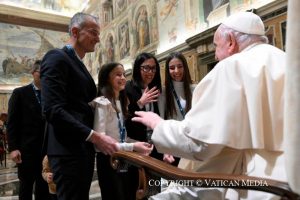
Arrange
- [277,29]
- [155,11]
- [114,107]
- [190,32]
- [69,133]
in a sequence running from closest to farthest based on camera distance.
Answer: [69,133] → [114,107] → [277,29] → [190,32] → [155,11]

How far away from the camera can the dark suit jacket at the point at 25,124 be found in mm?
3955

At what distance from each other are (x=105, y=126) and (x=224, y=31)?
1285 mm

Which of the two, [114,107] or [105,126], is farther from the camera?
[114,107]

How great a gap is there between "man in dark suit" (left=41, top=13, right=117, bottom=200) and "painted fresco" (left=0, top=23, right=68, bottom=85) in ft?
43.9

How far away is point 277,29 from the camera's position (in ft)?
19.1

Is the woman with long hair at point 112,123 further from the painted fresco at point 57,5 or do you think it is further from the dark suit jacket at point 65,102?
the painted fresco at point 57,5

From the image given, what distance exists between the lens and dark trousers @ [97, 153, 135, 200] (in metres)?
2.94

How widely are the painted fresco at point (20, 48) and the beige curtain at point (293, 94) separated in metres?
15.1

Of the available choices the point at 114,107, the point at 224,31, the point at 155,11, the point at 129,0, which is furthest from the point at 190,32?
the point at 224,31

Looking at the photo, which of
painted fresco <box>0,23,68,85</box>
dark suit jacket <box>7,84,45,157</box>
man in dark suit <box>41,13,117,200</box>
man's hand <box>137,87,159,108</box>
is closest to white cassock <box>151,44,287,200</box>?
man in dark suit <box>41,13,117,200</box>

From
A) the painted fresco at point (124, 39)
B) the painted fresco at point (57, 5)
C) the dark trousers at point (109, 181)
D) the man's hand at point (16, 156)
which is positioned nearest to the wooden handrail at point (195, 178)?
the dark trousers at point (109, 181)

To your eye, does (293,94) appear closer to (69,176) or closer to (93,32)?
(69,176)

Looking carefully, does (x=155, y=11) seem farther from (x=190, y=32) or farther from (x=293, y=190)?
(x=293, y=190)

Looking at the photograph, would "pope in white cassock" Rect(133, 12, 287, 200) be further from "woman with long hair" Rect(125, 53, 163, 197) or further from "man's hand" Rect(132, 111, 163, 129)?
"woman with long hair" Rect(125, 53, 163, 197)
